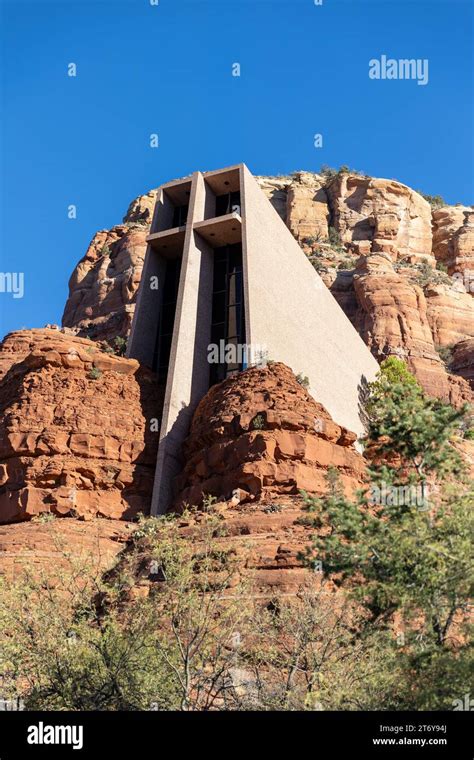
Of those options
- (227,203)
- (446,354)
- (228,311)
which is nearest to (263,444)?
(228,311)

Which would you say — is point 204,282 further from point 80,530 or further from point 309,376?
point 80,530

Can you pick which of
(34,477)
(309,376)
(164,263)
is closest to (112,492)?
(34,477)

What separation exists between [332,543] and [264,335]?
18965 millimetres

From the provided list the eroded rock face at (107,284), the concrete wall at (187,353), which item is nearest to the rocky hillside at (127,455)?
the concrete wall at (187,353)

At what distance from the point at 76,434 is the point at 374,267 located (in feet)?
121

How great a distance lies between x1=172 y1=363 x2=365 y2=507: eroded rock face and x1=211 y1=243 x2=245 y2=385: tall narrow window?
13.1 ft

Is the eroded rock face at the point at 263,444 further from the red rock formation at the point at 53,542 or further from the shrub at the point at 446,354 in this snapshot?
the shrub at the point at 446,354

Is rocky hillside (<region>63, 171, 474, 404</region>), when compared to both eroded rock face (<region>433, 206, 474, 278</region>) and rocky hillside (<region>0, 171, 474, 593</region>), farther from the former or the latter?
rocky hillside (<region>0, 171, 474, 593</region>)

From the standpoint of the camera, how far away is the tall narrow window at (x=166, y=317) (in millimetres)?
36312

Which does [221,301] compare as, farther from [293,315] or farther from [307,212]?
[307,212]

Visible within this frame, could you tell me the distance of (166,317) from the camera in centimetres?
3716

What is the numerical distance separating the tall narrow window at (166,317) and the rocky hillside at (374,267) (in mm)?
18939

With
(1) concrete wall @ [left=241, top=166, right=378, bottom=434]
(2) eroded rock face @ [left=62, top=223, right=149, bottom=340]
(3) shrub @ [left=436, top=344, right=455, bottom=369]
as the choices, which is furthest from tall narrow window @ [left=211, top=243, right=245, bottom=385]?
(3) shrub @ [left=436, top=344, right=455, bottom=369]

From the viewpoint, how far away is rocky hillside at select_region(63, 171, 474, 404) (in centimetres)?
5712
